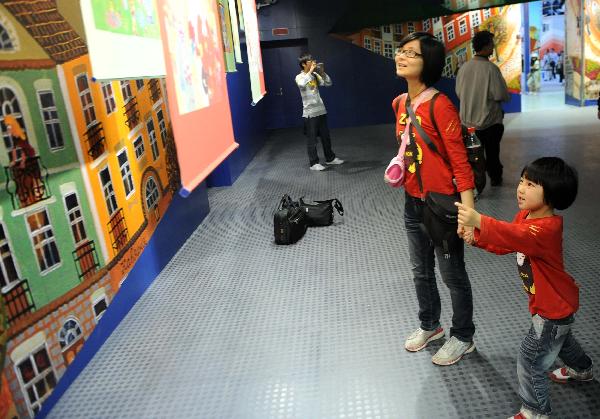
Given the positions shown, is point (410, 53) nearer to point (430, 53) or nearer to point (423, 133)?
point (430, 53)

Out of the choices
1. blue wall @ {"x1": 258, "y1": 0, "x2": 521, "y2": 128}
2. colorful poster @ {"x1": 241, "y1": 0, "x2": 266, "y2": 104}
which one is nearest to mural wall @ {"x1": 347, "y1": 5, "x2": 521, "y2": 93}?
blue wall @ {"x1": 258, "y1": 0, "x2": 521, "y2": 128}

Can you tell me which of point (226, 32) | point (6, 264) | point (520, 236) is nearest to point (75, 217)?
point (6, 264)

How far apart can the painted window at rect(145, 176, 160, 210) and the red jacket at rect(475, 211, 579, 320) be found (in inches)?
94.0

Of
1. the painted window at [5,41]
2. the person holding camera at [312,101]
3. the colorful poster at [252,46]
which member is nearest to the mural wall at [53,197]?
the painted window at [5,41]

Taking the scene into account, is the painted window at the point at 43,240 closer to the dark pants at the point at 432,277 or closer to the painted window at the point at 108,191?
the painted window at the point at 108,191

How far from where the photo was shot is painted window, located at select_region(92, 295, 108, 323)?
8.32 ft

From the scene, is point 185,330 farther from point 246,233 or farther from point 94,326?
point 246,233

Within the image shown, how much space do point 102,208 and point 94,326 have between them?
2.01 ft

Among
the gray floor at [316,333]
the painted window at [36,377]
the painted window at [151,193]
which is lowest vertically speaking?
the gray floor at [316,333]

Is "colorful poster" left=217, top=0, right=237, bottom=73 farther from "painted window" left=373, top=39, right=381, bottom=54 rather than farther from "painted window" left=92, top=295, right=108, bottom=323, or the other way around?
"painted window" left=373, top=39, right=381, bottom=54

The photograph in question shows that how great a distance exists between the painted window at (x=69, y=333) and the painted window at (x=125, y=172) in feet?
2.94

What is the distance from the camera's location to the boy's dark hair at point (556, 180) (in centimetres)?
150

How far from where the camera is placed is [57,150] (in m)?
2.24

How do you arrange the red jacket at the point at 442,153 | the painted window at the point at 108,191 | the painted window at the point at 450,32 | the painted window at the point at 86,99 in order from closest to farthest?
the red jacket at the point at 442,153 < the painted window at the point at 86,99 < the painted window at the point at 108,191 < the painted window at the point at 450,32
